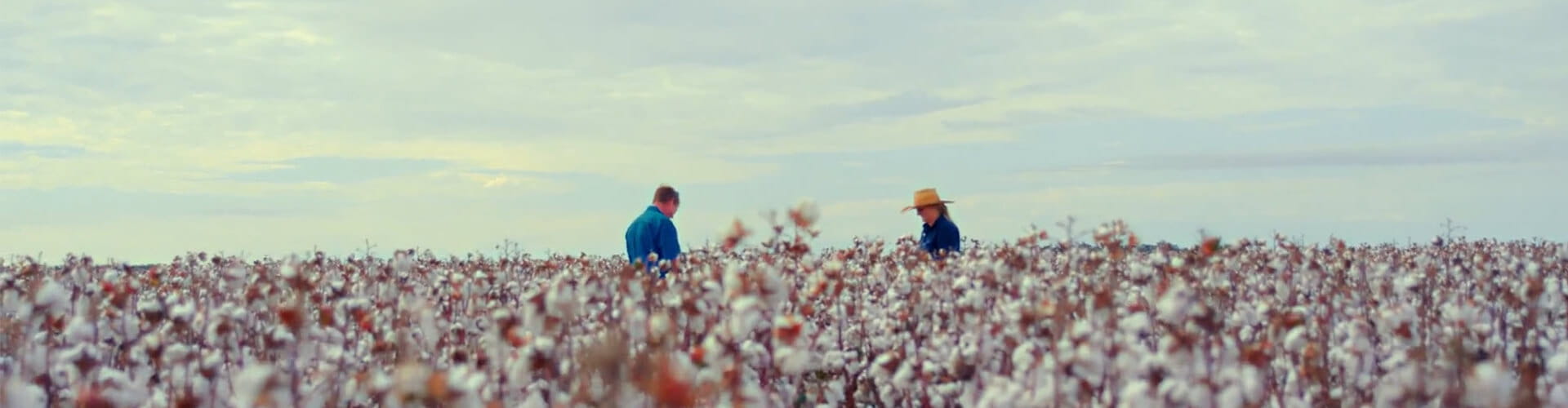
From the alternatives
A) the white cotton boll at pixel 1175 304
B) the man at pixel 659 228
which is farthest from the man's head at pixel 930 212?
the white cotton boll at pixel 1175 304

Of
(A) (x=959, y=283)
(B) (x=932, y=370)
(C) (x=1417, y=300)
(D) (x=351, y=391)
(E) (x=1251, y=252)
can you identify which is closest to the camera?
(D) (x=351, y=391)

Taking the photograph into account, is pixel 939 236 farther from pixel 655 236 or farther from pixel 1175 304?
pixel 1175 304

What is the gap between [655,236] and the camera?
40.9ft

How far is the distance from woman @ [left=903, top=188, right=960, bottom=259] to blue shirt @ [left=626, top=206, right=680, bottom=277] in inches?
116

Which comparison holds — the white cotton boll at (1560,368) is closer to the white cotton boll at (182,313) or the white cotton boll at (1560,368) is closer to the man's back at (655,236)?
the white cotton boll at (182,313)

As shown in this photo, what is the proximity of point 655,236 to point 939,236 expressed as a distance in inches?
131

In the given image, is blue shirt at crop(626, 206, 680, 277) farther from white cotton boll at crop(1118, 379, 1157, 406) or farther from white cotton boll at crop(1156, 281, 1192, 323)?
white cotton boll at crop(1118, 379, 1157, 406)

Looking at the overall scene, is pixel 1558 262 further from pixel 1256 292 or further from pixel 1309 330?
pixel 1309 330

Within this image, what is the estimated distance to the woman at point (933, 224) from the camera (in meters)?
13.6

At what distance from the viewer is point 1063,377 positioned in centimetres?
433

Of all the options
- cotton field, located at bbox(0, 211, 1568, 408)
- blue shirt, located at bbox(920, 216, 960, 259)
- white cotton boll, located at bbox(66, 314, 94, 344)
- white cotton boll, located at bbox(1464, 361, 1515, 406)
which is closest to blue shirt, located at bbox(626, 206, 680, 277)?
cotton field, located at bbox(0, 211, 1568, 408)

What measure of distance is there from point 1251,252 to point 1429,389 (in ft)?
24.7

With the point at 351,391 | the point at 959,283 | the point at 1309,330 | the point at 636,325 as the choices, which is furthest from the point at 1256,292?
the point at 351,391

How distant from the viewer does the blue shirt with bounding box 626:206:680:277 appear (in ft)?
40.8
